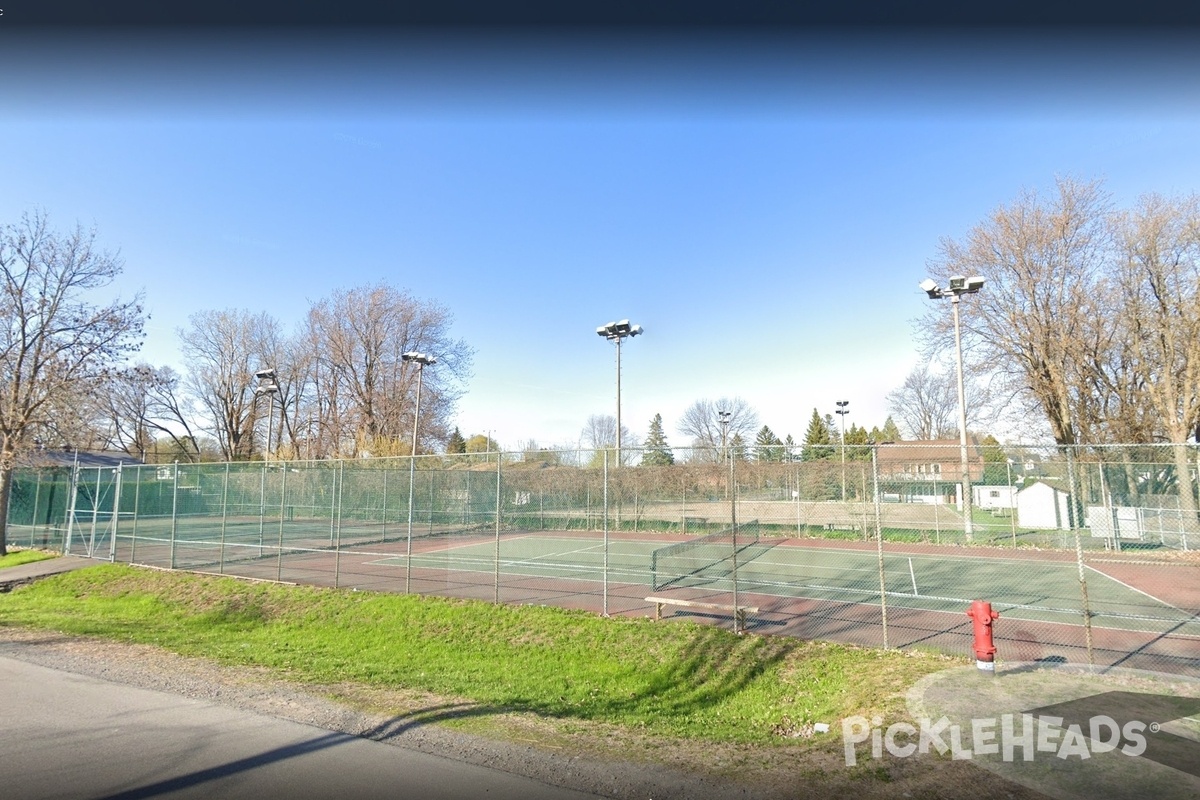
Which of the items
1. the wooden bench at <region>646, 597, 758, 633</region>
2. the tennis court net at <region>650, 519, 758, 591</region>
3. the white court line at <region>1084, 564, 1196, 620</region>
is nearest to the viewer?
the wooden bench at <region>646, 597, 758, 633</region>

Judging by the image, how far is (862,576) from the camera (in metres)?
Answer: 16.1

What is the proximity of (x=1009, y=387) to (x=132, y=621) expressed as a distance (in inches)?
1184

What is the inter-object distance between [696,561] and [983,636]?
38.2 ft

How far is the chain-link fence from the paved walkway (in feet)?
2.23

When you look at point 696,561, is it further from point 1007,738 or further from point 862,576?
point 1007,738

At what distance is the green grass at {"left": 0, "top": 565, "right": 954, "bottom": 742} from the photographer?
720cm

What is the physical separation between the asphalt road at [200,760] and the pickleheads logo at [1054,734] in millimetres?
3076

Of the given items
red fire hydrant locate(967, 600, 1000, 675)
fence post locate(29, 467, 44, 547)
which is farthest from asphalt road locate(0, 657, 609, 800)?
fence post locate(29, 467, 44, 547)

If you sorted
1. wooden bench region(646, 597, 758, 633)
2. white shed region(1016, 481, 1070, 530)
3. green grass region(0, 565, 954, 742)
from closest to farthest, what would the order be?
green grass region(0, 565, 954, 742), wooden bench region(646, 597, 758, 633), white shed region(1016, 481, 1070, 530)

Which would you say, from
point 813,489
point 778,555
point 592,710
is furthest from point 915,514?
point 592,710

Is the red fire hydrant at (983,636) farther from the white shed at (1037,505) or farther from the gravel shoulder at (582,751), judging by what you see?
the white shed at (1037,505)

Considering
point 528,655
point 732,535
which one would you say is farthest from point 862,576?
point 528,655

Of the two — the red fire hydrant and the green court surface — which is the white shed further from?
the red fire hydrant

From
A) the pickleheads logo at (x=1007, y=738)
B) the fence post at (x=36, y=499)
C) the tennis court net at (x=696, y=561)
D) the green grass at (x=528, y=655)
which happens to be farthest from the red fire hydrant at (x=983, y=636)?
the fence post at (x=36, y=499)
